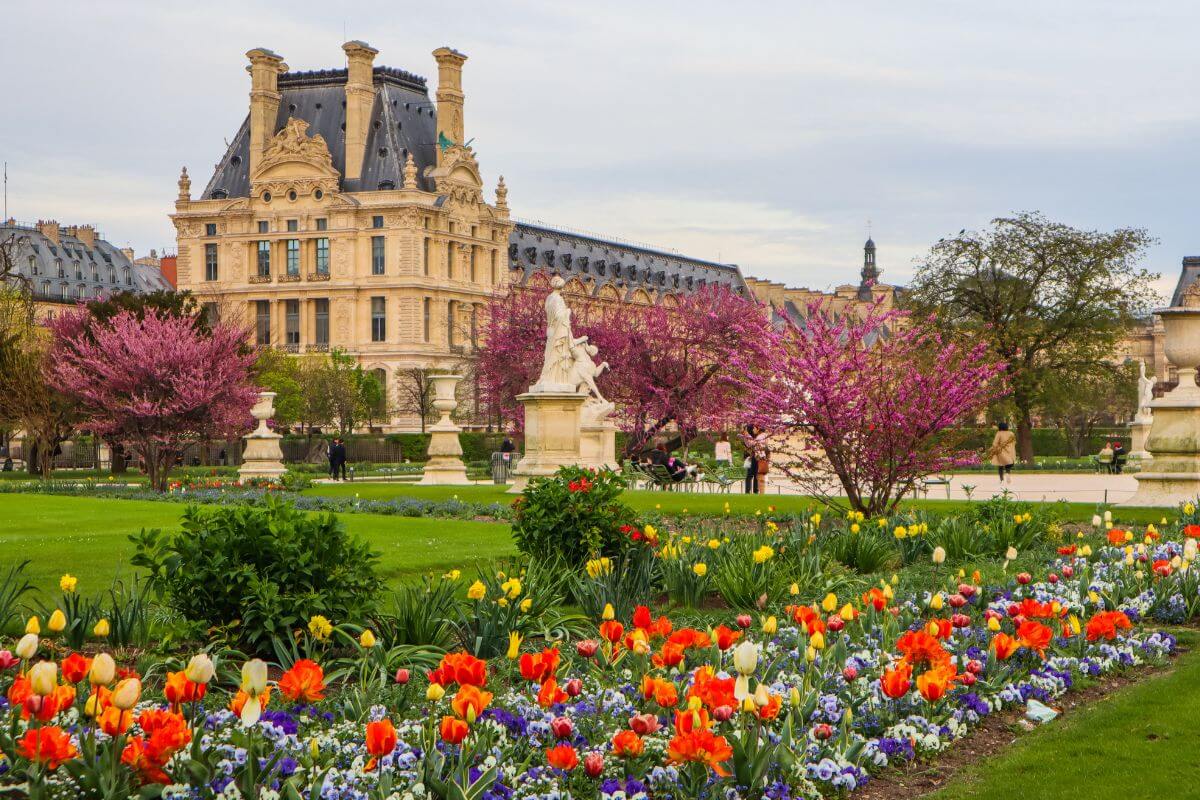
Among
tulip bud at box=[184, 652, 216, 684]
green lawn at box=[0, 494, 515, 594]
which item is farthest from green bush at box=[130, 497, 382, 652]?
tulip bud at box=[184, 652, 216, 684]

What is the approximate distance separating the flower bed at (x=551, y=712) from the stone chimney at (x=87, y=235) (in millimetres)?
101431

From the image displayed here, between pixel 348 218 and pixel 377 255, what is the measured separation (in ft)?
9.68

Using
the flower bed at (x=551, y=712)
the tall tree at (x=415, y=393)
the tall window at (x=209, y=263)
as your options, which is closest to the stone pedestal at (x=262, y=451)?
the flower bed at (x=551, y=712)

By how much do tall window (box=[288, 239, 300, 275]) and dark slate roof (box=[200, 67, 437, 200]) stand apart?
459cm

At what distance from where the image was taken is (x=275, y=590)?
23.1ft

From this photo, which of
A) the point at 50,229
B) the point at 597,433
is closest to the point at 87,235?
the point at 50,229

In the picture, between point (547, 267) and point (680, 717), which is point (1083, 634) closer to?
point (680, 717)

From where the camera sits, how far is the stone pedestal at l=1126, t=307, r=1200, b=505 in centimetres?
1731

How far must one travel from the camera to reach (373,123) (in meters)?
92.9

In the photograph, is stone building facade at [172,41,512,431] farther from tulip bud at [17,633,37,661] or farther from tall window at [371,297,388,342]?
tulip bud at [17,633,37,661]

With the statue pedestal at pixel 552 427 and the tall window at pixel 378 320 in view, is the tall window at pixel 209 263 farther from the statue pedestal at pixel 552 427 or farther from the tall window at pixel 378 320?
the statue pedestal at pixel 552 427

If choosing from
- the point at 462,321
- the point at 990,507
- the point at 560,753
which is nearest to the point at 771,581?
the point at 990,507

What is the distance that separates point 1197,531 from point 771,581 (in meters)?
3.08

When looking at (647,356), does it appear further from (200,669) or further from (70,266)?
(70,266)
